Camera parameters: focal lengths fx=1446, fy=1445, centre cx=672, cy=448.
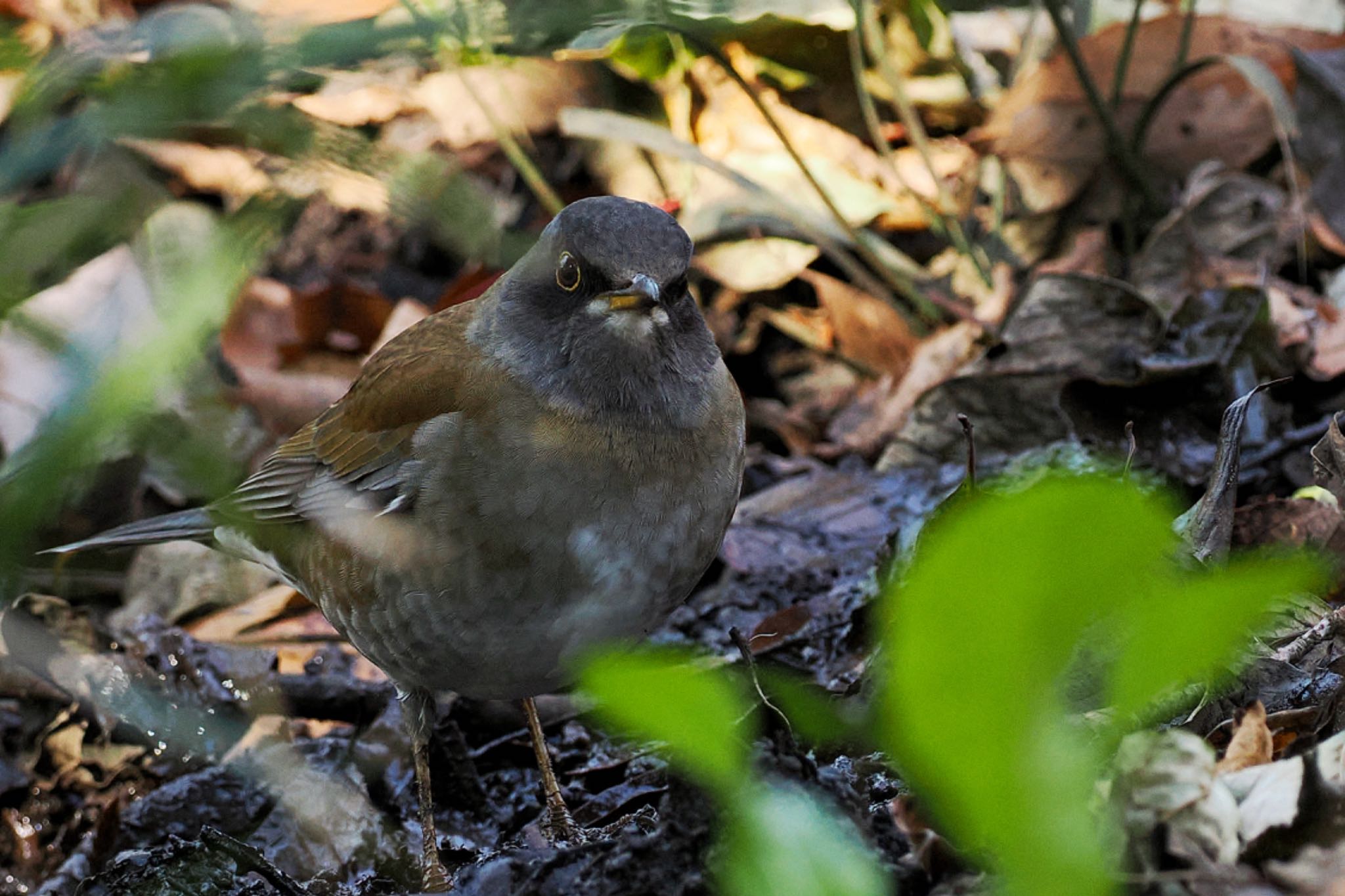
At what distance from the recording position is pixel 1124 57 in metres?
5.24

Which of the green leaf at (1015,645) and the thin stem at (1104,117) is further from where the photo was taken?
the thin stem at (1104,117)

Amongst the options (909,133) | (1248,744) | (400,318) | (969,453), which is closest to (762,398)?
(909,133)

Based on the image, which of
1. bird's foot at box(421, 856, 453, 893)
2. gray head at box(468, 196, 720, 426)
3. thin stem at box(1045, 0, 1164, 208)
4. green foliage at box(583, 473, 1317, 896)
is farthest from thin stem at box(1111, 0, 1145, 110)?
green foliage at box(583, 473, 1317, 896)

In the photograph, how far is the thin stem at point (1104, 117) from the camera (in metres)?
5.04

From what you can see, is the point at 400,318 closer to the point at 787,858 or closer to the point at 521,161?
the point at 521,161

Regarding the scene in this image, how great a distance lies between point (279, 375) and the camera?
583 cm

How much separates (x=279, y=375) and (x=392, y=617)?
2587 millimetres

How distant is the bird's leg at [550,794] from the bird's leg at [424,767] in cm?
27

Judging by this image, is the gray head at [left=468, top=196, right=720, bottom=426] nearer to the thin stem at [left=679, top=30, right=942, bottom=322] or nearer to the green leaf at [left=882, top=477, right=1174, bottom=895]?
the thin stem at [left=679, top=30, right=942, bottom=322]

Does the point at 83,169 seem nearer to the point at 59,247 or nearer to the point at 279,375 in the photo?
the point at 59,247

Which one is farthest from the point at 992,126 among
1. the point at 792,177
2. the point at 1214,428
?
the point at 1214,428

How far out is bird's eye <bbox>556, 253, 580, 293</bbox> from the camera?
11.2ft

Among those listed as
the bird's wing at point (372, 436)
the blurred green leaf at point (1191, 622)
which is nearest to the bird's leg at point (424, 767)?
the bird's wing at point (372, 436)

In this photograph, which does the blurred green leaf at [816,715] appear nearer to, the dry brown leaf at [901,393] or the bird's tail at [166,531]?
the bird's tail at [166,531]
